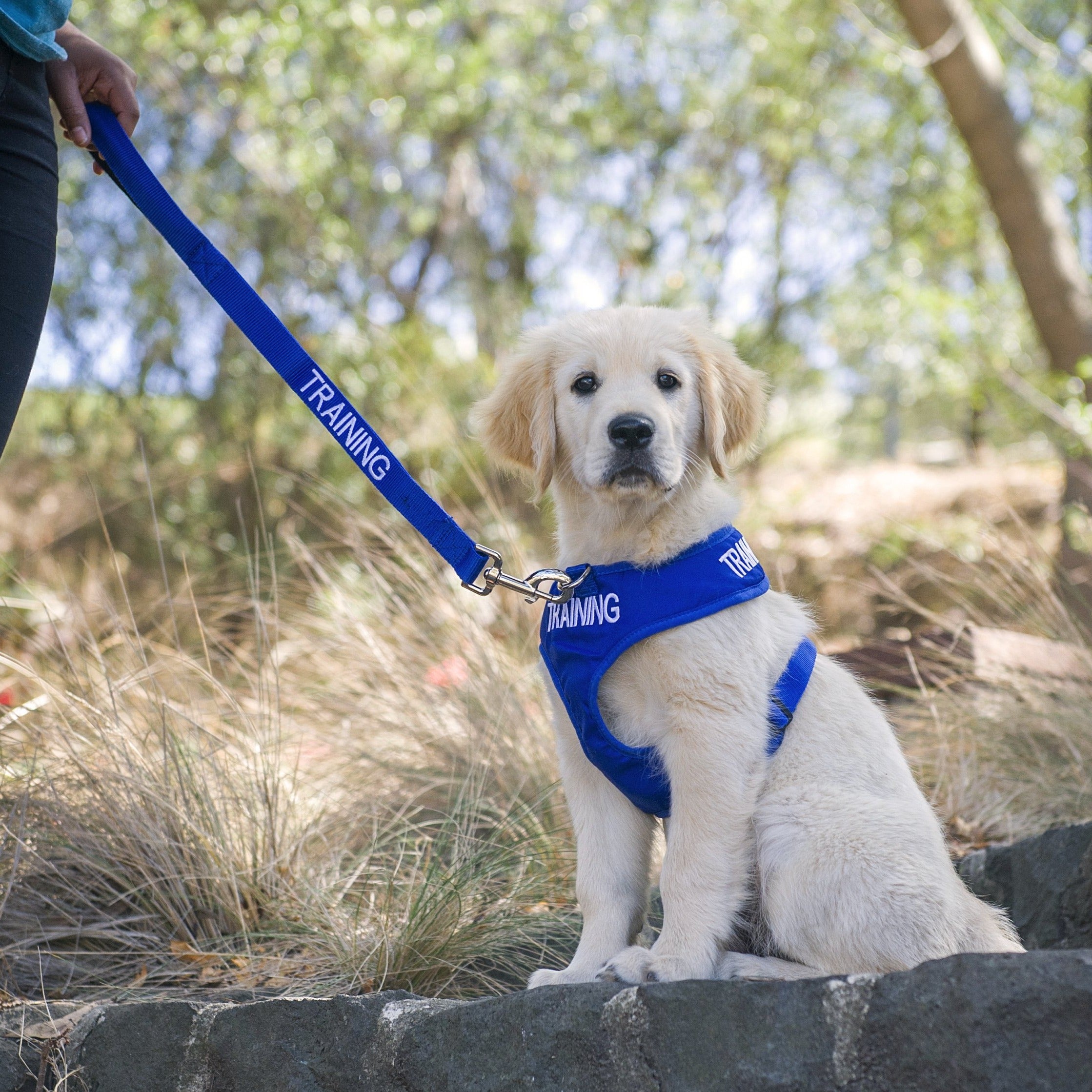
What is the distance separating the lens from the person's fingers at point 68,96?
2238mm

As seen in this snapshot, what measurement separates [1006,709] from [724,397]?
7.18ft

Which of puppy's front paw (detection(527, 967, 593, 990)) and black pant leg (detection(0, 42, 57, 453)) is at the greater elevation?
black pant leg (detection(0, 42, 57, 453))

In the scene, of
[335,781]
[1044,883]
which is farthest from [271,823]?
[1044,883]

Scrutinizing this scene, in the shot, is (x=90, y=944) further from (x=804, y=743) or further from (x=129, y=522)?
(x=129, y=522)

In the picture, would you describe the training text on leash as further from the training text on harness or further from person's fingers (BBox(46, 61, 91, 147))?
person's fingers (BBox(46, 61, 91, 147))

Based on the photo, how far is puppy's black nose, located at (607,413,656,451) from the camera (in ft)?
7.50

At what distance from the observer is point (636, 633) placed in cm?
211

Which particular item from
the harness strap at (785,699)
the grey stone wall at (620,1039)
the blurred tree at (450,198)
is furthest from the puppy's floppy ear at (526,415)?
the blurred tree at (450,198)

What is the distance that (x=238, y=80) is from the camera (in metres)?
7.56

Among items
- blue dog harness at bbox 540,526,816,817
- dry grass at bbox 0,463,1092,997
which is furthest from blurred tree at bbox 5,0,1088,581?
blue dog harness at bbox 540,526,816,817

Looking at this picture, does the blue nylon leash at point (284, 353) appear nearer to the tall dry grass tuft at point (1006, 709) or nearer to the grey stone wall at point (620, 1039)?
the grey stone wall at point (620, 1039)

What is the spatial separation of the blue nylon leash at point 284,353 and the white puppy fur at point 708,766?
0.31 meters

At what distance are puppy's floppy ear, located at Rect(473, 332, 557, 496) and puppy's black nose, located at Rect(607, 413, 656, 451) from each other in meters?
0.30

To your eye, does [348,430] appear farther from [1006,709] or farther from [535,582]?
[1006,709]
